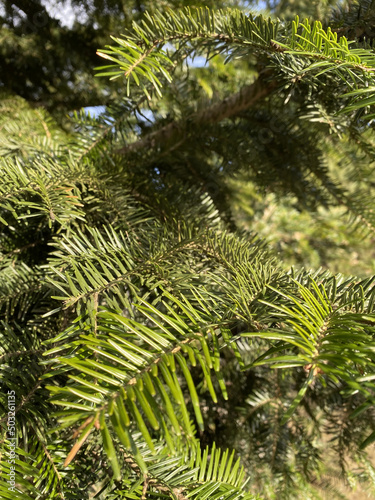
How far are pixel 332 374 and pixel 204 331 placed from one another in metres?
0.08

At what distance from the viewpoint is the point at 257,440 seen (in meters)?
0.65

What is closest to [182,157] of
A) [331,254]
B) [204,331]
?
[204,331]

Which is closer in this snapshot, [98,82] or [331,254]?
[98,82]

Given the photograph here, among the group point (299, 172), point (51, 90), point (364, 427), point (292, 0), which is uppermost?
point (51, 90)

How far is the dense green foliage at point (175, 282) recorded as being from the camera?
22 cm

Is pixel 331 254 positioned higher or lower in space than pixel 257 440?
lower

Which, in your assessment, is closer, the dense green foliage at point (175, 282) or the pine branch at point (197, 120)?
the dense green foliage at point (175, 282)

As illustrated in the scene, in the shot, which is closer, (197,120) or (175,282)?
(175,282)

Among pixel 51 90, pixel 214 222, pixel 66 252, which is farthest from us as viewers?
pixel 51 90

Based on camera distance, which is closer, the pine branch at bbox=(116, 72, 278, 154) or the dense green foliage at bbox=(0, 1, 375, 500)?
the dense green foliage at bbox=(0, 1, 375, 500)

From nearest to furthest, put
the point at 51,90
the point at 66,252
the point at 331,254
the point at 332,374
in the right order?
1. the point at 332,374
2. the point at 66,252
3. the point at 51,90
4. the point at 331,254

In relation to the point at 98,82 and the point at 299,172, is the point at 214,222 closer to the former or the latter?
the point at 299,172

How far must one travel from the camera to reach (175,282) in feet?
1.02

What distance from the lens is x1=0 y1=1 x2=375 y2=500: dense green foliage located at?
216 mm
